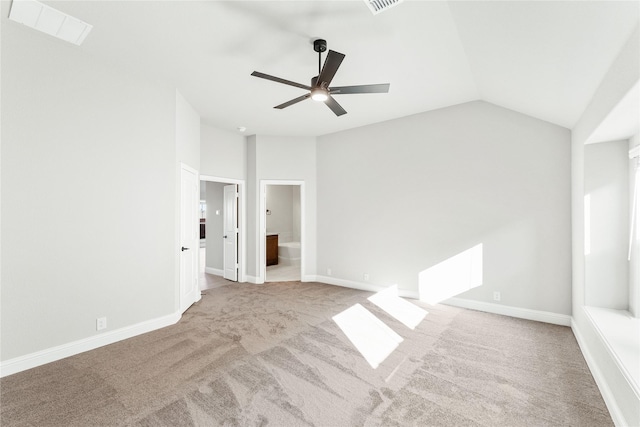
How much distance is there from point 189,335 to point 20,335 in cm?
147

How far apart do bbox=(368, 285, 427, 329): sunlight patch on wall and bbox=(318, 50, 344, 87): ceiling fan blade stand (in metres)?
3.10

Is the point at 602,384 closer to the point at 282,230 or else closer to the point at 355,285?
the point at 355,285

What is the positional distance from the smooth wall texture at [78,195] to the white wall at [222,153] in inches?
60.4

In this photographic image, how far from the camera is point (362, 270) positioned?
17.9 feet

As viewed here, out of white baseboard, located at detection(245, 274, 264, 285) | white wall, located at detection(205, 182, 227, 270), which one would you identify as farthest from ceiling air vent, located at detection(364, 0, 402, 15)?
white wall, located at detection(205, 182, 227, 270)

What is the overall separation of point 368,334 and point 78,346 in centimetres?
313

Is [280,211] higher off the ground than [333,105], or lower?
lower

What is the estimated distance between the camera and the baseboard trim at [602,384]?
193 centimetres

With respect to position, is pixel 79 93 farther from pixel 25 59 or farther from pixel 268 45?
pixel 268 45

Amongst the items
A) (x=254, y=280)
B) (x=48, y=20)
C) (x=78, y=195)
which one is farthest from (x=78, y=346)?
(x=254, y=280)

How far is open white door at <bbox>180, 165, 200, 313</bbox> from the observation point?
4137mm

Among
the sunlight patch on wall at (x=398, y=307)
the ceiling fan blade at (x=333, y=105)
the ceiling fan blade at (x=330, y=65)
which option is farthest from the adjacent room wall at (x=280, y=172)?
the ceiling fan blade at (x=330, y=65)

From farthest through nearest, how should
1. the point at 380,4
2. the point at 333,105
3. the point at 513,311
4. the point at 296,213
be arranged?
the point at 296,213, the point at 513,311, the point at 333,105, the point at 380,4

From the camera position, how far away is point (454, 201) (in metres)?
4.41
